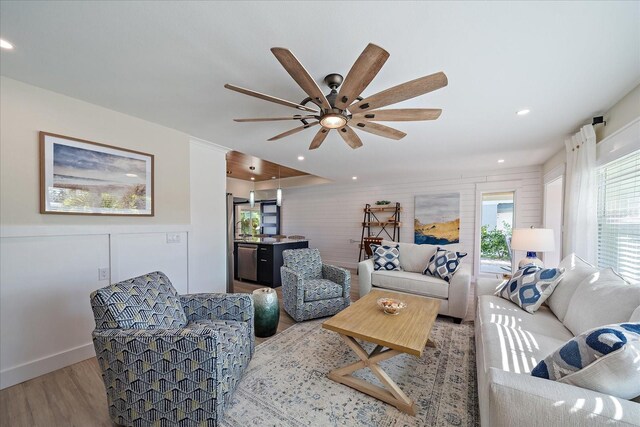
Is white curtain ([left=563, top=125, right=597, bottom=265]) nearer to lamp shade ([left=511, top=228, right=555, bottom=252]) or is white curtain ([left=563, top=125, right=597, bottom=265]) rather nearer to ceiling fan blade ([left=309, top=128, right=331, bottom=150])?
lamp shade ([left=511, top=228, right=555, bottom=252])

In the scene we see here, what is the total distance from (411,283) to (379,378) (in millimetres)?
1892

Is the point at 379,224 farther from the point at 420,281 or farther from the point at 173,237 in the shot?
the point at 173,237

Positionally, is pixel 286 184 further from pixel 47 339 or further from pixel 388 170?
pixel 47 339

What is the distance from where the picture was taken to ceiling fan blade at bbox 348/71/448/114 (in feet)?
4.50

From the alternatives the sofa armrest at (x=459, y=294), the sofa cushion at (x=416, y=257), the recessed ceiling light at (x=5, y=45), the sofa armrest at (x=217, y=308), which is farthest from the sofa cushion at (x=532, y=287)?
the recessed ceiling light at (x=5, y=45)

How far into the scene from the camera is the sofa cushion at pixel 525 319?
5.87 ft

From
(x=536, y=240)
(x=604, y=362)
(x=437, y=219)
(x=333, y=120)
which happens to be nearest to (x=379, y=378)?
(x=604, y=362)

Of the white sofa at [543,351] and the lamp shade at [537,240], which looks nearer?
the white sofa at [543,351]

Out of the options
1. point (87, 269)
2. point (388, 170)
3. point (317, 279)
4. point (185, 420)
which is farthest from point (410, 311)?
point (388, 170)

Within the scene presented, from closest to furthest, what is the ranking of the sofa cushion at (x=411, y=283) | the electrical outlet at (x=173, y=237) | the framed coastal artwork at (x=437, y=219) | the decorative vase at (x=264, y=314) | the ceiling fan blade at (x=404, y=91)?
the ceiling fan blade at (x=404, y=91)
the decorative vase at (x=264, y=314)
the electrical outlet at (x=173, y=237)
the sofa cushion at (x=411, y=283)
the framed coastal artwork at (x=437, y=219)

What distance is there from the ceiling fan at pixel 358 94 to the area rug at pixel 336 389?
2067mm

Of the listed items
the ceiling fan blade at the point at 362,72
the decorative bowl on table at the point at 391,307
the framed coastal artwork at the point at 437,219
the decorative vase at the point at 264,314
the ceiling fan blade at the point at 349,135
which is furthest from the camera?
the framed coastal artwork at the point at 437,219

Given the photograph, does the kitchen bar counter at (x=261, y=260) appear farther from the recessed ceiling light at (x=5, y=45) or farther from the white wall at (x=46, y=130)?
the recessed ceiling light at (x=5, y=45)

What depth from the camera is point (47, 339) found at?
212 cm
